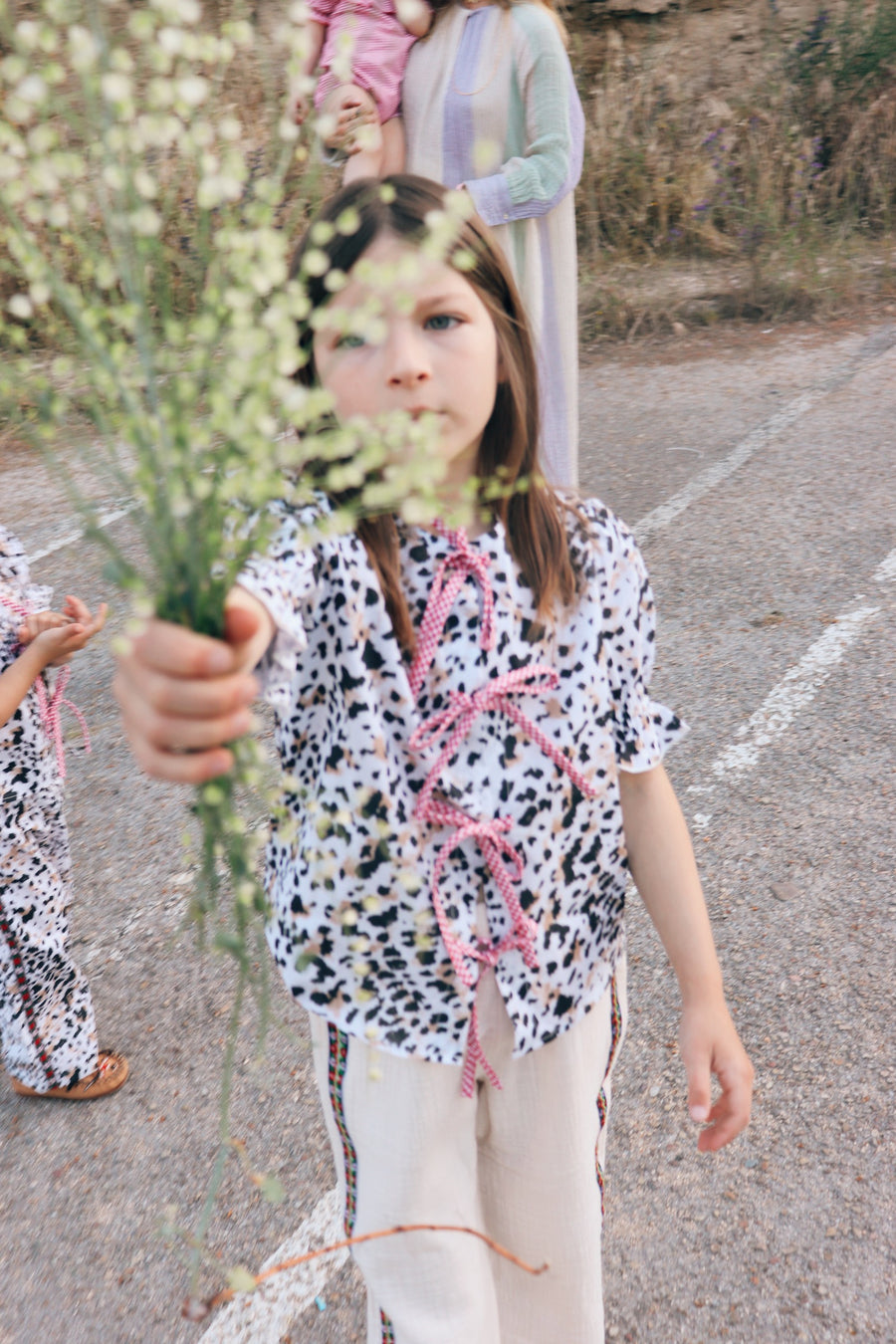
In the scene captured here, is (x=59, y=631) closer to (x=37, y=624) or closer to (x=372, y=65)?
(x=37, y=624)

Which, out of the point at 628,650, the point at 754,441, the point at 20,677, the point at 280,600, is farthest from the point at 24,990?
the point at 754,441

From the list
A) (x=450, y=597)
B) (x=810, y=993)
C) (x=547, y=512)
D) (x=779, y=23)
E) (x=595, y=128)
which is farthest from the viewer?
(x=779, y=23)

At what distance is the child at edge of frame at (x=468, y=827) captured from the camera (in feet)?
4.13

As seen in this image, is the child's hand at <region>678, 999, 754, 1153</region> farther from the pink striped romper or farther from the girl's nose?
the pink striped romper

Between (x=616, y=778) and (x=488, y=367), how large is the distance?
Result: 54 cm

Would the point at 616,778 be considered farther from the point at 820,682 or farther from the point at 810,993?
the point at 820,682

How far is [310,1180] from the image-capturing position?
2.30 metres

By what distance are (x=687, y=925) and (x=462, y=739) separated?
45cm

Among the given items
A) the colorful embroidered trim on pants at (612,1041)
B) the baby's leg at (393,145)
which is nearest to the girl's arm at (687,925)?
the colorful embroidered trim on pants at (612,1041)

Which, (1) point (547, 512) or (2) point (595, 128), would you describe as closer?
(1) point (547, 512)

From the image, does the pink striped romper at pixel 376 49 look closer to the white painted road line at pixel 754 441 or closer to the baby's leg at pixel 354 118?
the baby's leg at pixel 354 118

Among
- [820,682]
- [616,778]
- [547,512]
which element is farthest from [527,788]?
[820,682]

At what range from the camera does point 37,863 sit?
94.4 inches

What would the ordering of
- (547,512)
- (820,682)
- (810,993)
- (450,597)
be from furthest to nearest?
(820,682)
(810,993)
(547,512)
(450,597)
